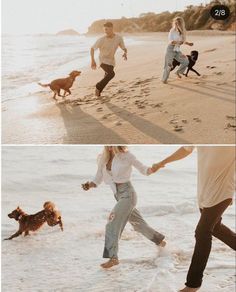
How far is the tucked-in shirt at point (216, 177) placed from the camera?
89 cm

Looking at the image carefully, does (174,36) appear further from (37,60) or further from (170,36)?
(37,60)

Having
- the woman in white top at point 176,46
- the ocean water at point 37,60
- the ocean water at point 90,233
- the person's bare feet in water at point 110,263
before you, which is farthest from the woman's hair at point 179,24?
the person's bare feet in water at point 110,263

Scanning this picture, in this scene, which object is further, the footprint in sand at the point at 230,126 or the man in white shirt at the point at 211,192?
the footprint in sand at the point at 230,126

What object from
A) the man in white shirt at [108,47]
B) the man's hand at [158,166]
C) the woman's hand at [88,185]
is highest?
the man in white shirt at [108,47]

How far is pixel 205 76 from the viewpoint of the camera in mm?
1749

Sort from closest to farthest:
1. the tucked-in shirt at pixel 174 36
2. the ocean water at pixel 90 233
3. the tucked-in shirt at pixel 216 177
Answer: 1. the tucked-in shirt at pixel 216 177
2. the ocean water at pixel 90 233
3. the tucked-in shirt at pixel 174 36

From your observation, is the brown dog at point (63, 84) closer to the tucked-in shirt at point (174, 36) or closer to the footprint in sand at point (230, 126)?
the tucked-in shirt at point (174, 36)

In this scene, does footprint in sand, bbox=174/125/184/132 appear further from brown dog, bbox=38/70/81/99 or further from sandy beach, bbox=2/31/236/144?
brown dog, bbox=38/70/81/99

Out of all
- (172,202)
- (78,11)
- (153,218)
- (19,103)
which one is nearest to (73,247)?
(153,218)

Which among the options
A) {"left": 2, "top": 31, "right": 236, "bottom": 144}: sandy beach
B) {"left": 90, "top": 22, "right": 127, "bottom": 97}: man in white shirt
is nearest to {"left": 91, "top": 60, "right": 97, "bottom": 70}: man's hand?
{"left": 90, "top": 22, "right": 127, "bottom": 97}: man in white shirt

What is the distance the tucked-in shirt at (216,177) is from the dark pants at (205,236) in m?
0.01

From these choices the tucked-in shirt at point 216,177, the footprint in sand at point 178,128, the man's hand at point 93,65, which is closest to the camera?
the tucked-in shirt at point 216,177

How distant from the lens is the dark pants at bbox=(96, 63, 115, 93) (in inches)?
56.1

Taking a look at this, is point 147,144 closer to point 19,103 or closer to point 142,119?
point 142,119
